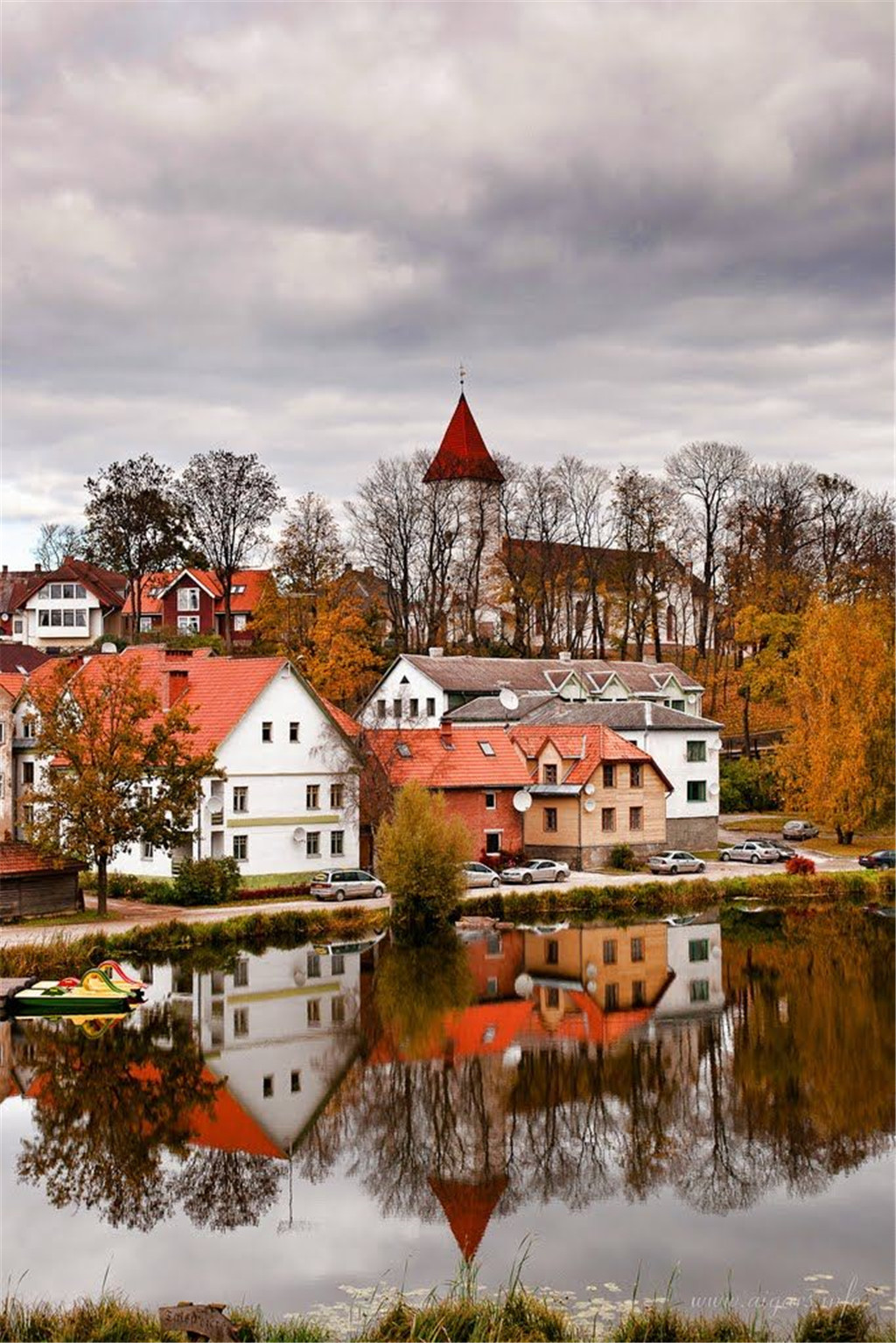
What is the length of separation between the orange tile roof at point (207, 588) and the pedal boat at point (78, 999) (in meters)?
53.7

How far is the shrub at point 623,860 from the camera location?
2032 inches

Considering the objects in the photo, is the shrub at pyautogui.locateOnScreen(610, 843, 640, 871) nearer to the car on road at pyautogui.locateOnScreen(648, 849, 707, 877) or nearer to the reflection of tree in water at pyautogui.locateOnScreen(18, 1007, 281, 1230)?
the car on road at pyautogui.locateOnScreen(648, 849, 707, 877)

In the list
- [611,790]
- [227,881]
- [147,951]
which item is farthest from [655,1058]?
[611,790]

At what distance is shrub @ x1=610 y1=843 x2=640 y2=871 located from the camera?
5162cm

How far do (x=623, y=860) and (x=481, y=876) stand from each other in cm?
704

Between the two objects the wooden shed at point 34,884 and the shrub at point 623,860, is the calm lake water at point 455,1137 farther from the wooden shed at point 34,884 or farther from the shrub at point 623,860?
the shrub at point 623,860

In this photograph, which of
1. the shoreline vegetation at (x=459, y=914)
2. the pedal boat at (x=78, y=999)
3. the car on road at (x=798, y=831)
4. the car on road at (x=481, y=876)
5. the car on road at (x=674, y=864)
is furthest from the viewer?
the car on road at (x=798, y=831)

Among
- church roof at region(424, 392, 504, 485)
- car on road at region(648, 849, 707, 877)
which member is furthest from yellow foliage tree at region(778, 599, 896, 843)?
church roof at region(424, 392, 504, 485)

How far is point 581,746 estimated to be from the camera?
52.6 metres

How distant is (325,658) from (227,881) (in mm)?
25681

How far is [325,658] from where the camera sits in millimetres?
66812

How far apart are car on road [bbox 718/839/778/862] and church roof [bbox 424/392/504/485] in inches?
1454

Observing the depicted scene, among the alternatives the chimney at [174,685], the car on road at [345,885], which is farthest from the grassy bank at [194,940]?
Answer: the chimney at [174,685]

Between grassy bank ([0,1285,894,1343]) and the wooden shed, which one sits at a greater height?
the wooden shed
